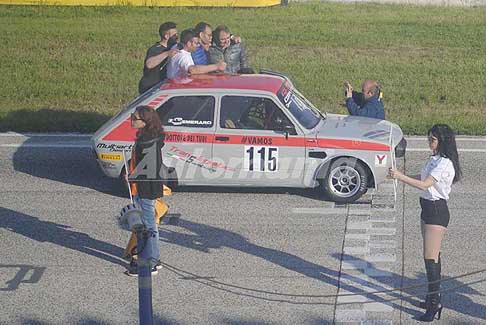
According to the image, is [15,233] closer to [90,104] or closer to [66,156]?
[66,156]

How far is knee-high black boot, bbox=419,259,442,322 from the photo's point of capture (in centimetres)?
913

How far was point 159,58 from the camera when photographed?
13945 millimetres

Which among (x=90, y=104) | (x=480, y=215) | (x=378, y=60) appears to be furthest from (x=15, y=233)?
(x=378, y=60)

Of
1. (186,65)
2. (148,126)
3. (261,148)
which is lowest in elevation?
(261,148)

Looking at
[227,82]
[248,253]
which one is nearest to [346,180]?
[227,82]

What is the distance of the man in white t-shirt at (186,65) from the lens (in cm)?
1365

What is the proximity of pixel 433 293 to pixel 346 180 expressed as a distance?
11.6 ft

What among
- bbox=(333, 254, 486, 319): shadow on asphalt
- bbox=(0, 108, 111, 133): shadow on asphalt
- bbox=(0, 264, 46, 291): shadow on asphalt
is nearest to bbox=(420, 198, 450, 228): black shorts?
bbox=(333, 254, 486, 319): shadow on asphalt

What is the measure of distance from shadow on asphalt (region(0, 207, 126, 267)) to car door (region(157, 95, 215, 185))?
64.1 inches

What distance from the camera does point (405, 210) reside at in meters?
12.4

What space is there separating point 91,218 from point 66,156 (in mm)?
2914

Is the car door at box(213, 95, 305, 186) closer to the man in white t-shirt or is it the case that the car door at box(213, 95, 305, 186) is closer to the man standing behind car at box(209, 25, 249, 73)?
the man in white t-shirt

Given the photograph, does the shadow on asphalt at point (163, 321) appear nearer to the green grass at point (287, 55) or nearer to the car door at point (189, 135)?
the car door at point (189, 135)

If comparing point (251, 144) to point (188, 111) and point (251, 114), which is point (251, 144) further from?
point (188, 111)
